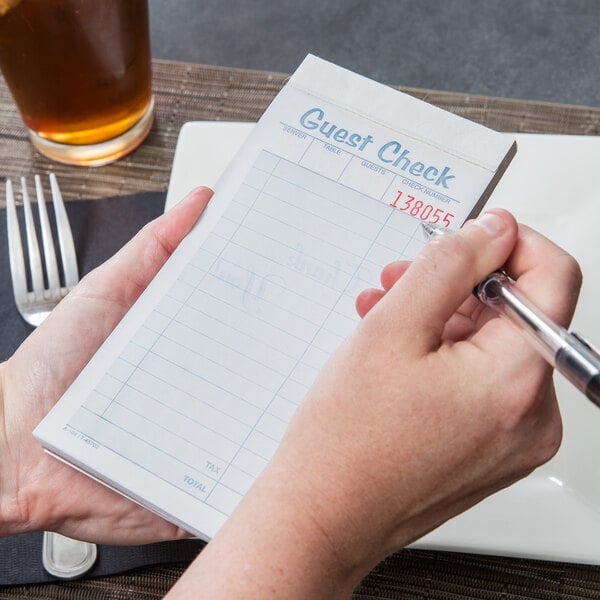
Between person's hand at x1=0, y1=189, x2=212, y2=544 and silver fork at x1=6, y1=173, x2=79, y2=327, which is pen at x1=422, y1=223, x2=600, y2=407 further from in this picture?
silver fork at x1=6, y1=173, x2=79, y2=327

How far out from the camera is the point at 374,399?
39cm

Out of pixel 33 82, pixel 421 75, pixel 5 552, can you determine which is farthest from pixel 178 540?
pixel 421 75

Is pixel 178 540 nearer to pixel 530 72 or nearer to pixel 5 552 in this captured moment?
pixel 5 552

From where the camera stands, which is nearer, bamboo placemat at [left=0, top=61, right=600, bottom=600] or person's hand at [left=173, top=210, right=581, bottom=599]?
person's hand at [left=173, top=210, right=581, bottom=599]

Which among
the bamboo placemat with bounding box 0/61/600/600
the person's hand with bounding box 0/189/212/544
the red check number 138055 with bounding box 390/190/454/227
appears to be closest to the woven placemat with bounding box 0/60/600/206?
the bamboo placemat with bounding box 0/61/600/600

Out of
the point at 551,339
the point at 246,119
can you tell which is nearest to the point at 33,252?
the point at 246,119

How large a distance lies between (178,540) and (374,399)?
0.25 m

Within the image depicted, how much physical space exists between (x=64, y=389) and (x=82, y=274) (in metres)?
0.15

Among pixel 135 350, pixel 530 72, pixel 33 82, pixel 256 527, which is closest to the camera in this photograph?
pixel 256 527

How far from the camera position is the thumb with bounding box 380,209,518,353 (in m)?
0.39

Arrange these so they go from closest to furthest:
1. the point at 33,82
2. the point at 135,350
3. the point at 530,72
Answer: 1. the point at 135,350
2. the point at 33,82
3. the point at 530,72

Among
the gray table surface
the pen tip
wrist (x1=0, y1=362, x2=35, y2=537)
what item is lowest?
wrist (x1=0, y1=362, x2=35, y2=537)

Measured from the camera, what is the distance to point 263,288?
0.49 meters

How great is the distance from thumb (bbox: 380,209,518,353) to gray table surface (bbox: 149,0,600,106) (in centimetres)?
46
